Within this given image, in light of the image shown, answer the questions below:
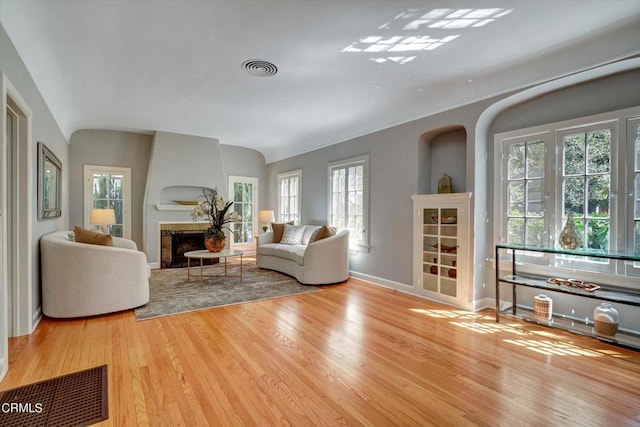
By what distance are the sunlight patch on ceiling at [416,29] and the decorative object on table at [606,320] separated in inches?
101

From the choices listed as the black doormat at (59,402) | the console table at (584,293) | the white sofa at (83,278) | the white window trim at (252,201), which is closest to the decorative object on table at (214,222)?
the white sofa at (83,278)

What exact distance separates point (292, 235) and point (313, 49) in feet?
11.7

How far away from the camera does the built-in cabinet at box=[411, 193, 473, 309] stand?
145 inches

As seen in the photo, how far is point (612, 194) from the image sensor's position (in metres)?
2.79

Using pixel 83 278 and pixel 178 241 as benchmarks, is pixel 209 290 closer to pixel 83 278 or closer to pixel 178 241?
pixel 83 278

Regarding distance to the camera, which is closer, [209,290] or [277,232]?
[209,290]

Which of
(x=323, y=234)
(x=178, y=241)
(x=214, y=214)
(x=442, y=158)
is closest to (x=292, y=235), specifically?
(x=323, y=234)

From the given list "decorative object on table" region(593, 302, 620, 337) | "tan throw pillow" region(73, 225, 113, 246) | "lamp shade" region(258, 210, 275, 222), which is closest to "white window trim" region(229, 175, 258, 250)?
"lamp shade" region(258, 210, 275, 222)

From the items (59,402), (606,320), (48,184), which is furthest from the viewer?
(48,184)

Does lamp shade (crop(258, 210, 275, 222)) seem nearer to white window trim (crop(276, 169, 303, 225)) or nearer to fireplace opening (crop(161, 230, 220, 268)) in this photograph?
white window trim (crop(276, 169, 303, 225))

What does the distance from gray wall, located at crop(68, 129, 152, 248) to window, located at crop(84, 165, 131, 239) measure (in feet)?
0.25

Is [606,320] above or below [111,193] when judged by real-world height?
below

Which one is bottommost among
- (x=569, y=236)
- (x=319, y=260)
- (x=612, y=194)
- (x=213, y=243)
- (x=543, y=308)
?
(x=543, y=308)

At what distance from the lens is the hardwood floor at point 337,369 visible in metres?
1.73
